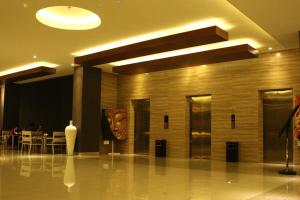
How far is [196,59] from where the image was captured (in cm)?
1175

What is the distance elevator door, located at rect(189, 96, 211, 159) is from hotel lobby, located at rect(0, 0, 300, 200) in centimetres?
4

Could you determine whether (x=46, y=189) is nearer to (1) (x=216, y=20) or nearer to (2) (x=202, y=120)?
(1) (x=216, y=20)

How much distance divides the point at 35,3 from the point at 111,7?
70.5 inches

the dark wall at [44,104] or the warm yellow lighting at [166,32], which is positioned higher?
the warm yellow lighting at [166,32]

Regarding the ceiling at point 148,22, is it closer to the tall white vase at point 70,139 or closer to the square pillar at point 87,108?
the square pillar at point 87,108

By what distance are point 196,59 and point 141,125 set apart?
4884mm

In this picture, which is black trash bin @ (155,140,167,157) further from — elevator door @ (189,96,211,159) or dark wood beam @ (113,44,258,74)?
dark wood beam @ (113,44,258,74)

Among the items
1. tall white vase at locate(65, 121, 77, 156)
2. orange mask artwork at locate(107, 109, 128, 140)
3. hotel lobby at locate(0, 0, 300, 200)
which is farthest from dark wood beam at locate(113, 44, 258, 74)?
tall white vase at locate(65, 121, 77, 156)

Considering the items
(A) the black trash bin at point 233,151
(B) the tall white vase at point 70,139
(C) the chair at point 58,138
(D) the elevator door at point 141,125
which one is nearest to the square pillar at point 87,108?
(B) the tall white vase at point 70,139

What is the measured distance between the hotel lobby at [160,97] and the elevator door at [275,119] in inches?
1.4

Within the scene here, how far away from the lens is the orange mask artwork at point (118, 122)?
48.6ft

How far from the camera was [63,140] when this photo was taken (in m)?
14.0

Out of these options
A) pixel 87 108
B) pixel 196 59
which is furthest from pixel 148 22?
pixel 87 108

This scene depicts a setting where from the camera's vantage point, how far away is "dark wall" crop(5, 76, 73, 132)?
57.8ft
